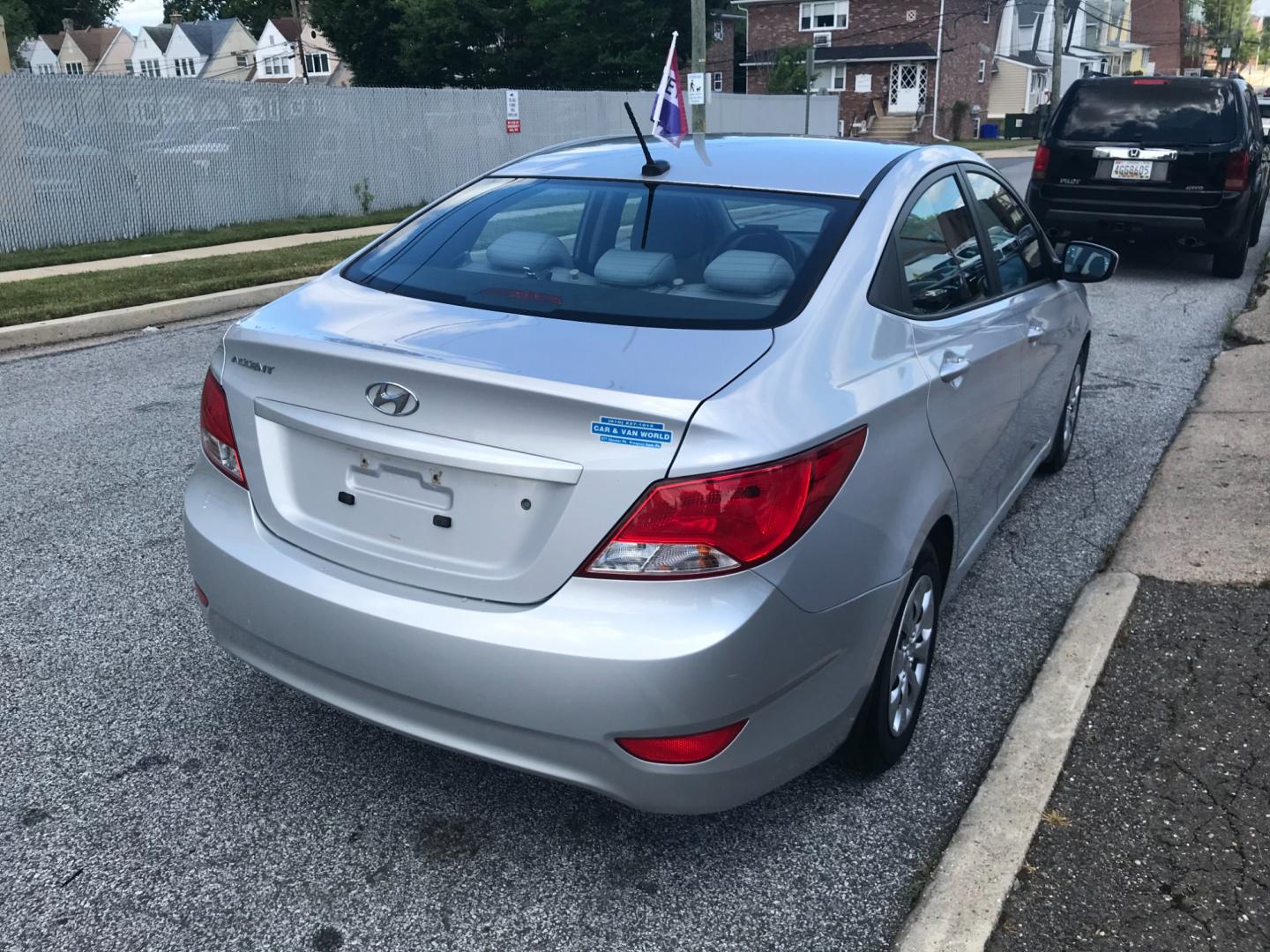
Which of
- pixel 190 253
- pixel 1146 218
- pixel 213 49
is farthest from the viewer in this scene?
pixel 213 49

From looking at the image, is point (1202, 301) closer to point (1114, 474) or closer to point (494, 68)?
point (1114, 474)

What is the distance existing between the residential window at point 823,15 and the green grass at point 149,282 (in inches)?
1897

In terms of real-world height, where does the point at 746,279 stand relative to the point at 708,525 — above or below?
above

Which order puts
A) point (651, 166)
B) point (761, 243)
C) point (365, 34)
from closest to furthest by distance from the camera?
point (761, 243) → point (651, 166) → point (365, 34)

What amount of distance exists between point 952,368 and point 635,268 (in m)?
0.92

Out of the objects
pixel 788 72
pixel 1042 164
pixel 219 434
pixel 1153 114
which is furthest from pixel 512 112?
pixel 788 72

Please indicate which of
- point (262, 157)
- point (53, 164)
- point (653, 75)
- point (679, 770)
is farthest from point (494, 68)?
point (679, 770)

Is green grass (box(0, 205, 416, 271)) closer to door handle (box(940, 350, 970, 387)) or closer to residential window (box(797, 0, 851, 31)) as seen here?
door handle (box(940, 350, 970, 387))

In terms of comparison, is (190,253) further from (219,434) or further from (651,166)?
(219,434)

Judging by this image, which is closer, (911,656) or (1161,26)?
(911,656)

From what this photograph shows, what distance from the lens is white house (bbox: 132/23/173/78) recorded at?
8562cm

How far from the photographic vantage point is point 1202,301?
33.9 feet

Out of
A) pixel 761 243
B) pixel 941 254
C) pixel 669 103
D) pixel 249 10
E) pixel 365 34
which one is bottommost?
pixel 669 103

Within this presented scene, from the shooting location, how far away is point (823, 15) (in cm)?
5591
